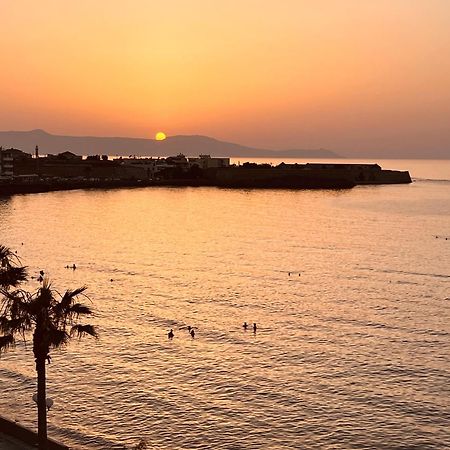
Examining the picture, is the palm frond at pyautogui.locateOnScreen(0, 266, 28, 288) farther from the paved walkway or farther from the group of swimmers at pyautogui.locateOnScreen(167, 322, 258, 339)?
the group of swimmers at pyautogui.locateOnScreen(167, 322, 258, 339)

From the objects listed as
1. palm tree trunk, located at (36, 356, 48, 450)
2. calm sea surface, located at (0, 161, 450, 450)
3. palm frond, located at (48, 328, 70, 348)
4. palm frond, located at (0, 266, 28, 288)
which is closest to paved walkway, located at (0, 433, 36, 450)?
palm tree trunk, located at (36, 356, 48, 450)

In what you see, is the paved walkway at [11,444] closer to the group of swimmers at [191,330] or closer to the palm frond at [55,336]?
the palm frond at [55,336]

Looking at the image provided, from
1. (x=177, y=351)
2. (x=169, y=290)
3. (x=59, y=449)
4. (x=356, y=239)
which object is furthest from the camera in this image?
(x=356, y=239)

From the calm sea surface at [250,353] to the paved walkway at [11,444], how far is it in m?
5.51

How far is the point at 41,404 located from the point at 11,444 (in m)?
4.23

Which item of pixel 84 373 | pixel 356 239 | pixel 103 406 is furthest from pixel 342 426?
pixel 356 239

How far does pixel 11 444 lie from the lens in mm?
31656

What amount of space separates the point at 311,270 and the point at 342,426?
5434 centimetres

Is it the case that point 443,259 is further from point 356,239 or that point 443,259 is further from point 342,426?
point 342,426

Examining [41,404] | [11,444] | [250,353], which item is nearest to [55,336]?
[41,404]

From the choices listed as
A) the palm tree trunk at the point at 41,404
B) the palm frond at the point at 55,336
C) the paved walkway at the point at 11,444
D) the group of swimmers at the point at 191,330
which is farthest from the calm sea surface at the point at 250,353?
the palm frond at the point at 55,336

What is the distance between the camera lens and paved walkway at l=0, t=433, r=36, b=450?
103 feet

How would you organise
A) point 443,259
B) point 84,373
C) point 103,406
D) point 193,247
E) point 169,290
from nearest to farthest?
point 103,406
point 84,373
point 169,290
point 443,259
point 193,247

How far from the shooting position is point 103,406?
41.7m
